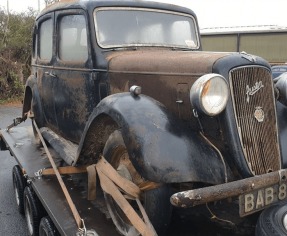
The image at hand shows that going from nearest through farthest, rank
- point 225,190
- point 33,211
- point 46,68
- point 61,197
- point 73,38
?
1. point 225,190
2. point 61,197
3. point 33,211
4. point 73,38
5. point 46,68

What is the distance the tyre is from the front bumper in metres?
0.15

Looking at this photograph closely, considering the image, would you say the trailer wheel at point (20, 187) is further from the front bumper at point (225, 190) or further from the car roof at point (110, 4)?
the front bumper at point (225, 190)

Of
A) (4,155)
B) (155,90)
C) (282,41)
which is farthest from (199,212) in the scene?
(282,41)

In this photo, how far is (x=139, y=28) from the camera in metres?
3.43

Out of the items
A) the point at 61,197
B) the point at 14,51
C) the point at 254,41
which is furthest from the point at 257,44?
the point at 61,197

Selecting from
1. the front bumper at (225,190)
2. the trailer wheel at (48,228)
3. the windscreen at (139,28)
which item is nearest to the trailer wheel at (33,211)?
the trailer wheel at (48,228)

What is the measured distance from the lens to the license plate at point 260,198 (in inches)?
81.1

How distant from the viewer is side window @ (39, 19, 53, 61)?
13.4ft

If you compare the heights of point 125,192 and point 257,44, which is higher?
point 257,44

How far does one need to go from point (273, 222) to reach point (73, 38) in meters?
2.53

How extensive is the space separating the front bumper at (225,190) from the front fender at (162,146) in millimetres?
170

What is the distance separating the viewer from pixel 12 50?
1295cm

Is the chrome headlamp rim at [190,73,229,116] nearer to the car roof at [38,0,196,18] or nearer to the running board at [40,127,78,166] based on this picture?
the running board at [40,127,78,166]

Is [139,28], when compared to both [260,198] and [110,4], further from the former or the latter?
[260,198]
